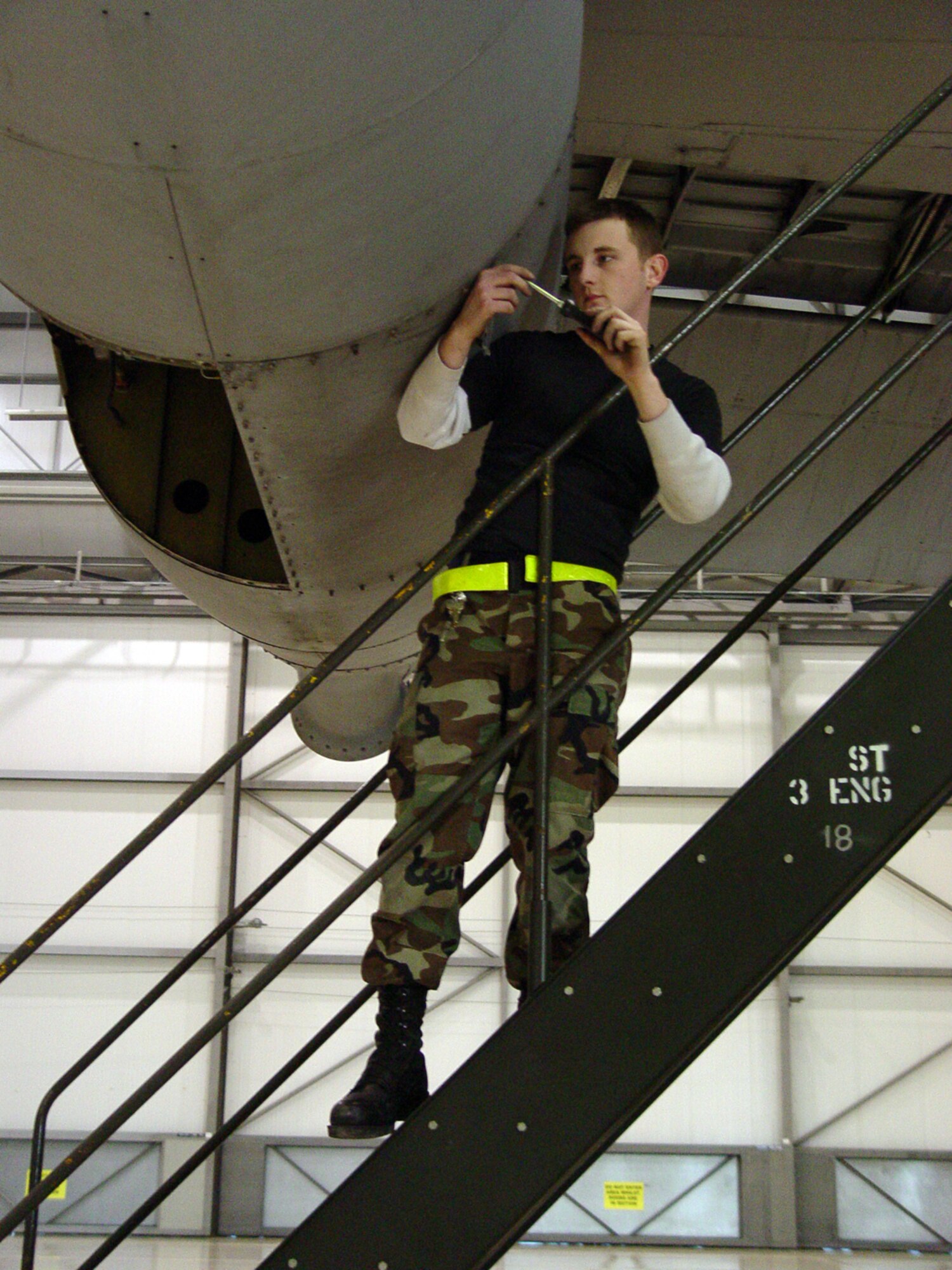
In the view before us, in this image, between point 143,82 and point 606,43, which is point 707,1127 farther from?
point 143,82

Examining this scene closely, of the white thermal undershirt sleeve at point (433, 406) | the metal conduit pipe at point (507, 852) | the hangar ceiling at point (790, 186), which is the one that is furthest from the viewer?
the hangar ceiling at point (790, 186)

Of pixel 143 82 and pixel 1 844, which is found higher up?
pixel 1 844

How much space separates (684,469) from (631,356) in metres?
0.28

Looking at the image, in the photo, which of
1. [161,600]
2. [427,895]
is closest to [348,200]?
[427,895]

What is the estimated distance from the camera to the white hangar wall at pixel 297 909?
16078mm

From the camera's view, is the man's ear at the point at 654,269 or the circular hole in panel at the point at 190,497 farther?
the circular hole in panel at the point at 190,497

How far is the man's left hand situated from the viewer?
2529mm

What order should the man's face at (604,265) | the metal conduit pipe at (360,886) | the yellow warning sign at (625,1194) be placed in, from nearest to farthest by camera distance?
the metal conduit pipe at (360,886), the man's face at (604,265), the yellow warning sign at (625,1194)

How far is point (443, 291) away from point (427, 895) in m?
1.30

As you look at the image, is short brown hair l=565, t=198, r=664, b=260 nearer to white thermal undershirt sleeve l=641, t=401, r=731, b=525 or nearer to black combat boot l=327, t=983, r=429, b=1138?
white thermal undershirt sleeve l=641, t=401, r=731, b=525

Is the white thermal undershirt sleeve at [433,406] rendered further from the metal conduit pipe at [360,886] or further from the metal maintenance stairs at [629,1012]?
the metal maintenance stairs at [629,1012]

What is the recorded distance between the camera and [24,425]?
Answer: 1806cm

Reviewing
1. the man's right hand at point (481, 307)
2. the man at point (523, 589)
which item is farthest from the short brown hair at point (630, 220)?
the man's right hand at point (481, 307)

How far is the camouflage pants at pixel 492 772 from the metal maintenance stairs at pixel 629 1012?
220 mm
